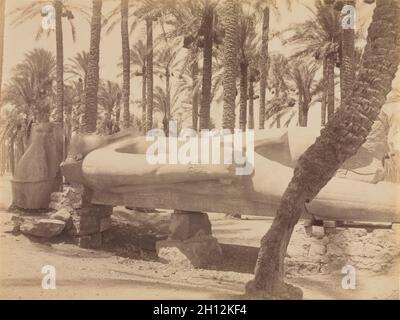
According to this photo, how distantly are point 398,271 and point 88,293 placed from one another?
13.2ft

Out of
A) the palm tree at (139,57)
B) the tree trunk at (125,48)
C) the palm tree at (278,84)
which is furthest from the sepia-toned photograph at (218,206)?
the palm tree at (139,57)

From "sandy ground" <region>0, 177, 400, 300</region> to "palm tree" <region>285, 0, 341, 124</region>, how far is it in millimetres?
8204

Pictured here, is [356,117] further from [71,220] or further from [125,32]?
[125,32]

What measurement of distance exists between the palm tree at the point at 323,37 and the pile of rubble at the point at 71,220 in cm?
837

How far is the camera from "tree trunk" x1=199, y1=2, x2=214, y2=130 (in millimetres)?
12797

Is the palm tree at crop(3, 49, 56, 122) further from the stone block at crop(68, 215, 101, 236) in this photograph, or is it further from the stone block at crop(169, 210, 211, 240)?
the stone block at crop(169, 210, 211, 240)

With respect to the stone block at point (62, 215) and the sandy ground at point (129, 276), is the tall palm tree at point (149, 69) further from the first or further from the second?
the stone block at point (62, 215)

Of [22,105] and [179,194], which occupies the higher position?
[22,105]

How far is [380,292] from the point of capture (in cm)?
661

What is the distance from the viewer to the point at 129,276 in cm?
721

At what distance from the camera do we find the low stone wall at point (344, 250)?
23.8ft

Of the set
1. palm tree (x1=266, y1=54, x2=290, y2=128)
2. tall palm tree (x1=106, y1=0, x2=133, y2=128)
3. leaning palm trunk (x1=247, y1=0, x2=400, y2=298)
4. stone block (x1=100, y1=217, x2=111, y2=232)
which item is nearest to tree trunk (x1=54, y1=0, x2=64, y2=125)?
tall palm tree (x1=106, y1=0, x2=133, y2=128)

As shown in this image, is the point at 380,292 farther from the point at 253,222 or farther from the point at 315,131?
the point at 253,222
